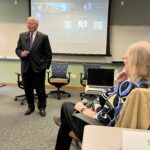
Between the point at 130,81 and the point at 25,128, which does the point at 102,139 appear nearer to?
the point at 130,81

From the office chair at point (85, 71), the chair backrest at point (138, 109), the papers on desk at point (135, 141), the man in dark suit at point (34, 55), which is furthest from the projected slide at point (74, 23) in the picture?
the papers on desk at point (135, 141)

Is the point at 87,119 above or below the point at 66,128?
above

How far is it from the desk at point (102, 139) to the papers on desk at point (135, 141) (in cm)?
9

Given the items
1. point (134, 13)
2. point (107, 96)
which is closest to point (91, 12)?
point (134, 13)

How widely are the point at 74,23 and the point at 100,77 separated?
77.0 inches

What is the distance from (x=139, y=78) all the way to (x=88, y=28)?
4.29 m

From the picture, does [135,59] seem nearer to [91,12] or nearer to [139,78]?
[139,78]

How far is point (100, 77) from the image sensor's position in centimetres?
452

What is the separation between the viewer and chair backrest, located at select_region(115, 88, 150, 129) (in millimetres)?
1550

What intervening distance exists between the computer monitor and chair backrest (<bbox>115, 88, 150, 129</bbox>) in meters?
2.81

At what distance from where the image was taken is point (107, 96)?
6.48 ft

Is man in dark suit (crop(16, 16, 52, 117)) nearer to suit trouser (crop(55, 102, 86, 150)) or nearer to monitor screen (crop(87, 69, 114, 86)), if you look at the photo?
monitor screen (crop(87, 69, 114, 86))

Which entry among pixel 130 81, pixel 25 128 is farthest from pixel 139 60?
pixel 25 128

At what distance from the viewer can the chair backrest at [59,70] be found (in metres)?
5.58
